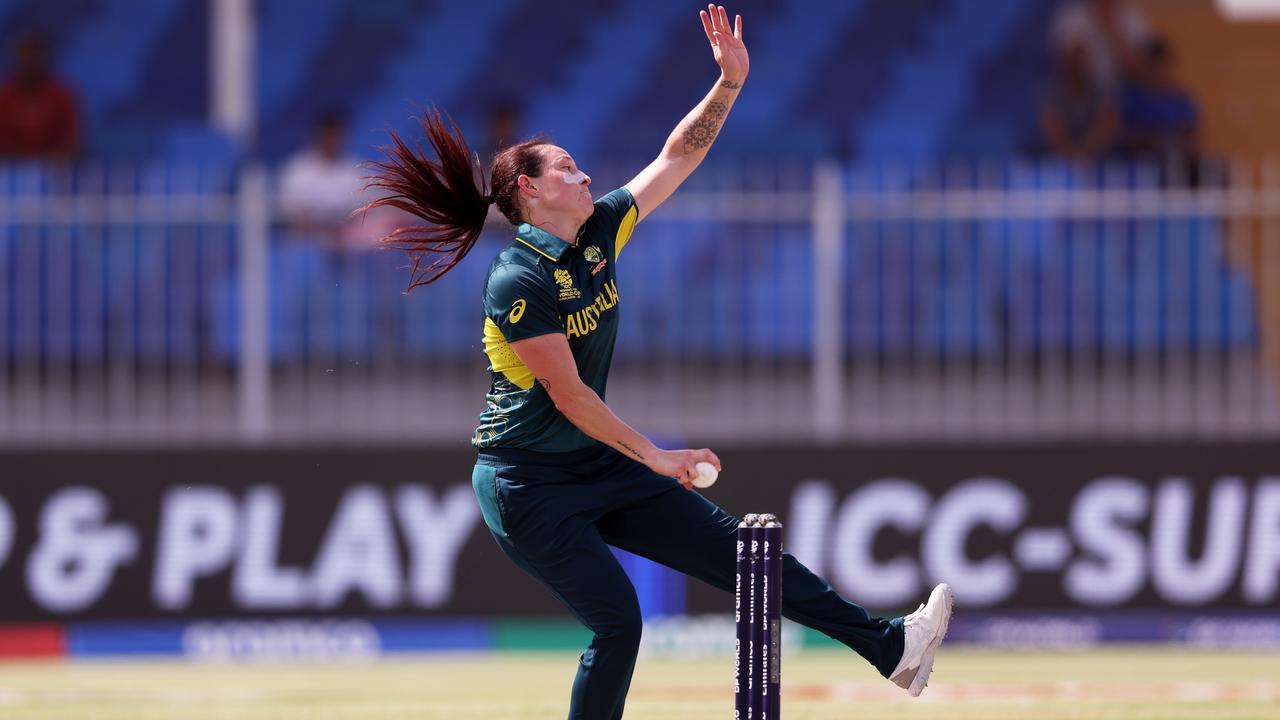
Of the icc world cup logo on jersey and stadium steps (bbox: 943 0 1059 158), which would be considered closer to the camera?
the icc world cup logo on jersey

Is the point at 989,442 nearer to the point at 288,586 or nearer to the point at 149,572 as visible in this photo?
the point at 288,586

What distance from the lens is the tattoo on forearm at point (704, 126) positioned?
729 centimetres

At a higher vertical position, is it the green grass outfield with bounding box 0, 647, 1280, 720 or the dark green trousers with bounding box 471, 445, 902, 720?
the dark green trousers with bounding box 471, 445, 902, 720

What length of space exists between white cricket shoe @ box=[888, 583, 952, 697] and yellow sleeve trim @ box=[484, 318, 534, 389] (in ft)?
5.18

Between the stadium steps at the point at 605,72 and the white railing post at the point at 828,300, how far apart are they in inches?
178

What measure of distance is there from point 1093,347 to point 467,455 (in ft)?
14.1

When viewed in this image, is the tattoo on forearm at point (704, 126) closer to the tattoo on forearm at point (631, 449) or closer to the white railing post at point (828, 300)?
the tattoo on forearm at point (631, 449)

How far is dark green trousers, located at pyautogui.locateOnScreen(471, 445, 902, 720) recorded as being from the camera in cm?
658

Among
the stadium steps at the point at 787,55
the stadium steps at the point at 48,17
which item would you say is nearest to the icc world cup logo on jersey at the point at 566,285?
the stadium steps at the point at 787,55

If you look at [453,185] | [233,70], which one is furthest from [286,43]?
[453,185]

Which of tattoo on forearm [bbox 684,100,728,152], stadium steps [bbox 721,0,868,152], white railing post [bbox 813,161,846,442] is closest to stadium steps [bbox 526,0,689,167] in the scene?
stadium steps [bbox 721,0,868,152]

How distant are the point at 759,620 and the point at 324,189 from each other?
27.6 feet

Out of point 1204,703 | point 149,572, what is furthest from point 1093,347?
point 149,572

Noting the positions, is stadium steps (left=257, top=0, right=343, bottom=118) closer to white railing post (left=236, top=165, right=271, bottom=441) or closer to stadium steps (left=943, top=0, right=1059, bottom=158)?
white railing post (left=236, top=165, right=271, bottom=441)
